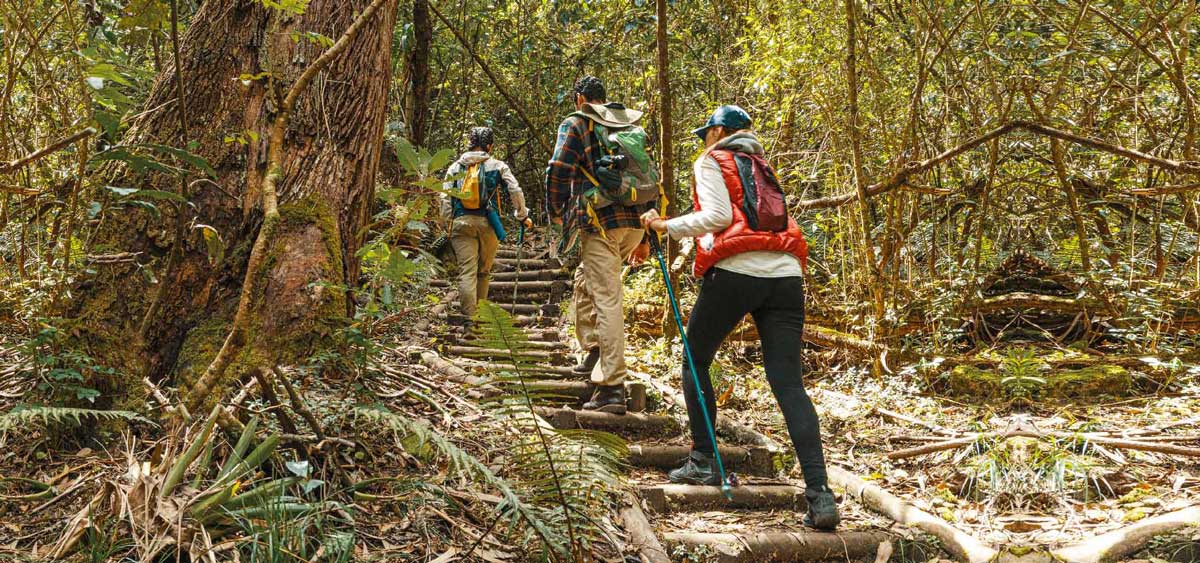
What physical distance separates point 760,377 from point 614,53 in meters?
8.37

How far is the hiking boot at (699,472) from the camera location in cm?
406

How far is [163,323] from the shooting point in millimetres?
3240

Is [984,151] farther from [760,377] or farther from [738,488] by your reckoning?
[738,488]

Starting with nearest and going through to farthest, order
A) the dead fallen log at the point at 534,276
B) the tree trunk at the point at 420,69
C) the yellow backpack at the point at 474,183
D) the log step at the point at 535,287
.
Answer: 1. the yellow backpack at the point at 474,183
2. the log step at the point at 535,287
3. the dead fallen log at the point at 534,276
4. the tree trunk at the point at 420,69

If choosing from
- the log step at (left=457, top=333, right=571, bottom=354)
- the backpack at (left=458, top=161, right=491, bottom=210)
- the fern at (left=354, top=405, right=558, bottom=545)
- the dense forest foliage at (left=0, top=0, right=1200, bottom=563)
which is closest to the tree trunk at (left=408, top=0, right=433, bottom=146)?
the dense forest foliage at (left=0, top=0, right=1200, bottom=563)

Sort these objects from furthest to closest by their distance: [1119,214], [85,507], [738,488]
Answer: [1119,214] < [738,488] < [85,507]

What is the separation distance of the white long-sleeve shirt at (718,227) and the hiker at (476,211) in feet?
12.2

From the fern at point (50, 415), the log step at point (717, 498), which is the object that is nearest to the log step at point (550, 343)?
the log step at point (717, 498)

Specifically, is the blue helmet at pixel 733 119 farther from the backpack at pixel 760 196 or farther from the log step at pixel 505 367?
the log step at pixel 505 367

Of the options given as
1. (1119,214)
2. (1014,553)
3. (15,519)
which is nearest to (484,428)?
(15,519)

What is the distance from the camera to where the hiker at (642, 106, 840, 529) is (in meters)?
3.62

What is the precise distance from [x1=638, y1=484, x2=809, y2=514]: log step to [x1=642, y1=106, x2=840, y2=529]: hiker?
448 millimetres

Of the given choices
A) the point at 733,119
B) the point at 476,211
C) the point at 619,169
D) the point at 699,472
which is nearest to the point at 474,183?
the point at 476,211

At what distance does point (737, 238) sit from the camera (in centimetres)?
369
